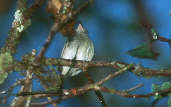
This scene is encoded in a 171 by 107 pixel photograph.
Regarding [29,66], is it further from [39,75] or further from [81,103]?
[81,103]

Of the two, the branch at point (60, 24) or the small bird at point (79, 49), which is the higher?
the small bird at point (79, 49)

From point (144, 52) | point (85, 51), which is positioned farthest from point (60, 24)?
point (85, 51)

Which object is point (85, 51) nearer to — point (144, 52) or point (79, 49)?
point (79, 49)

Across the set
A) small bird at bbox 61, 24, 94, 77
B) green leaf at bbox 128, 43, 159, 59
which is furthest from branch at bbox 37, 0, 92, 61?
small bird at bbox 61, 24, 94, 77

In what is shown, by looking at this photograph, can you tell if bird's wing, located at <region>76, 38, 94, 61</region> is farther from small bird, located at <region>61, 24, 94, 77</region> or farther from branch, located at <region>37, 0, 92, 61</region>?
branch, located at <region>37, 0, 92, 61</region>

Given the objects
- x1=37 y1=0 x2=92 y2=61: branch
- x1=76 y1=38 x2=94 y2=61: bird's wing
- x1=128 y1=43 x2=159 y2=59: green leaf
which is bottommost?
x1=128 y1=43 x2=159 y2=59: green leaf

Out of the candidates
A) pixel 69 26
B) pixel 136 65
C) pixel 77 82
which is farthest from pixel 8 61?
pixel 77 82

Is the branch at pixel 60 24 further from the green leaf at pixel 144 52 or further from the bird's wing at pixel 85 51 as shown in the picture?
the bird's wing at pixel 85 51

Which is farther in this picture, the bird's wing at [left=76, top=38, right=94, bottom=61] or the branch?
the bird's wing at [left=76, top=38, right=94, bottom=61]

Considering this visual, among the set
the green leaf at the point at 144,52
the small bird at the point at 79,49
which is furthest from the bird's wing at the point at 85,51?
the green leaf at the point at 144,52
